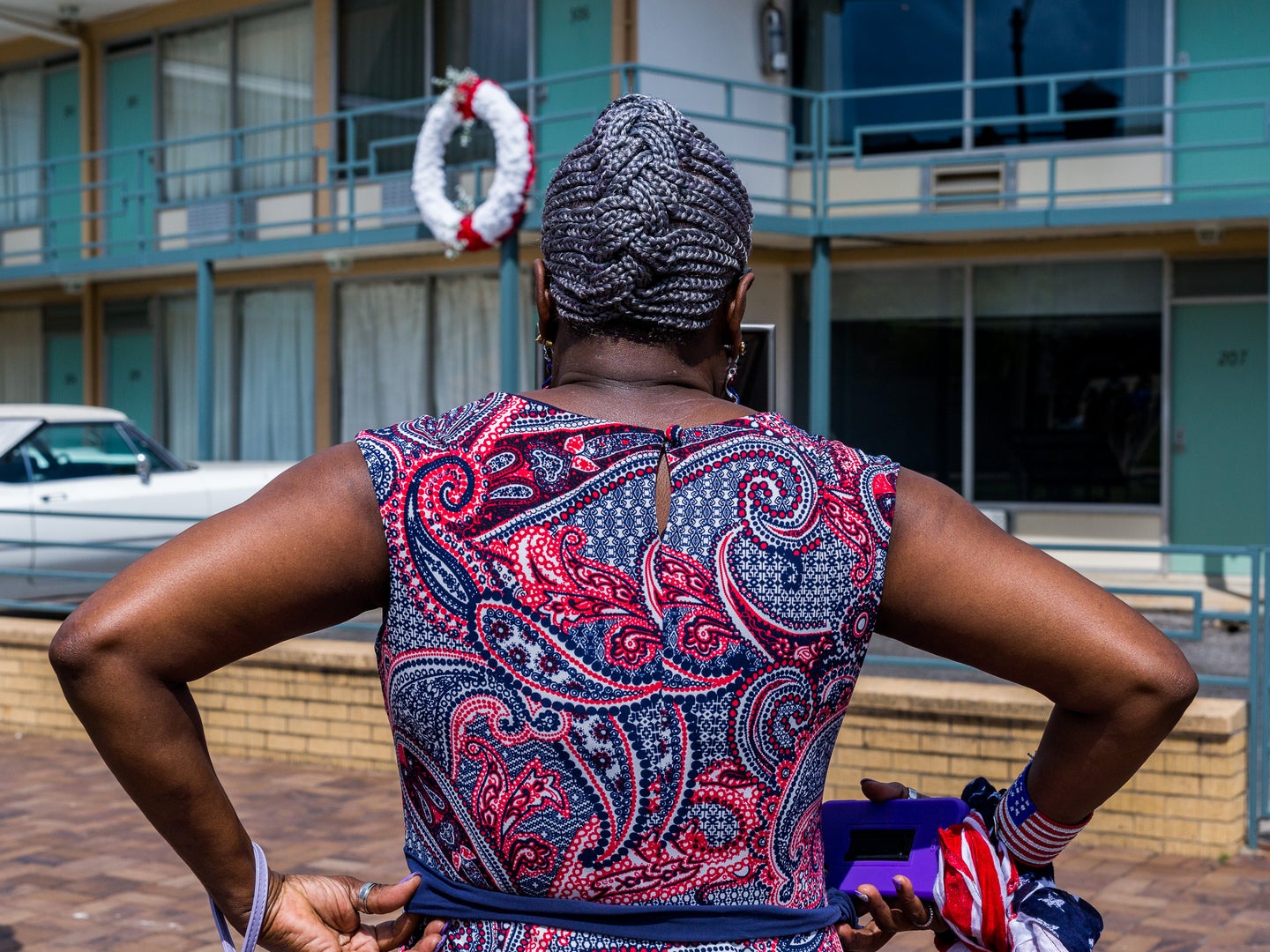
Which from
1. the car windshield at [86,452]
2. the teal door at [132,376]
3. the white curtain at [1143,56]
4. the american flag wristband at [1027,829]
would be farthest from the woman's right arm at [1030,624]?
the teal door at [132,376]

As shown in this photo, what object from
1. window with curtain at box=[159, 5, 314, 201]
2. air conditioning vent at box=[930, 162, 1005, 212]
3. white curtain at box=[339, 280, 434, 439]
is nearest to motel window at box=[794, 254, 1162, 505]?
air conditioning vent at box=[930, 162, 1005, 212]

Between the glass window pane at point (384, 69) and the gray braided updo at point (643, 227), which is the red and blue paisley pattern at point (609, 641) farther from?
the glass window pane at point (384, 69)

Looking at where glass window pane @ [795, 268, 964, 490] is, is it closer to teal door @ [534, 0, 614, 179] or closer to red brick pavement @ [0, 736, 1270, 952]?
teal door @ [534, 0, 614, 179]

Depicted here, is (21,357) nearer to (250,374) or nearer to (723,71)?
(250,374)

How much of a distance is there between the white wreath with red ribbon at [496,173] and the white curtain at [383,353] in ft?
8.59

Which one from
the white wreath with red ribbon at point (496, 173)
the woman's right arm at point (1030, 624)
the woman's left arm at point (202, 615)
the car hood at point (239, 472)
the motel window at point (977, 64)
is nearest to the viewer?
the woman's left arm at point (202, 615)

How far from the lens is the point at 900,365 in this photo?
44.5ft

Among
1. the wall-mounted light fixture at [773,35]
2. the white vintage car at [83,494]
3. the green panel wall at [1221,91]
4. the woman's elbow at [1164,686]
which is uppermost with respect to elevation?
the wall-mounted light fixture at [773,35]

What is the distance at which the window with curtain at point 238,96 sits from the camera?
1605cm

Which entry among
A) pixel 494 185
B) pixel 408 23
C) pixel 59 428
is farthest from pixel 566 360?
pixel 408 23

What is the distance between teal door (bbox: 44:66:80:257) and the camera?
18.1 metres

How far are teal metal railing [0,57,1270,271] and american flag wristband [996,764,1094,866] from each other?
9.34m

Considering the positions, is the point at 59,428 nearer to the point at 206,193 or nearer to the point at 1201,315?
the point at 206,193

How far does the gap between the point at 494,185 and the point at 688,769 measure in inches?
430
